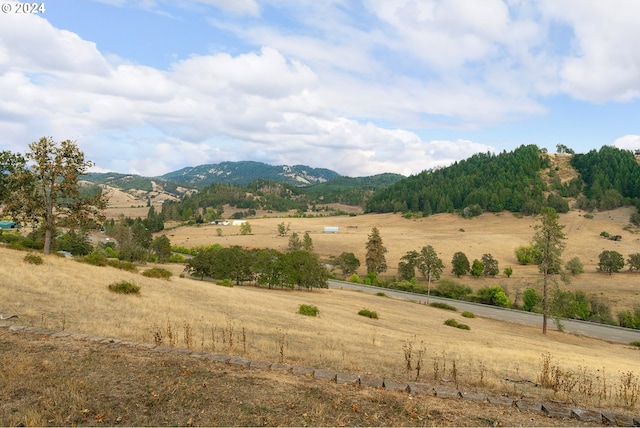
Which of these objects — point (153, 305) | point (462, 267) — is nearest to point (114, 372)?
point (153, 305)

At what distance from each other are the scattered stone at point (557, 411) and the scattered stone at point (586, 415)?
12cm

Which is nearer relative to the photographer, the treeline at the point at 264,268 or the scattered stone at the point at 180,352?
the scattered stone at the point at 180,352

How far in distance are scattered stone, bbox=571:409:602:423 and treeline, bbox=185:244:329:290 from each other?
53512 millimetres

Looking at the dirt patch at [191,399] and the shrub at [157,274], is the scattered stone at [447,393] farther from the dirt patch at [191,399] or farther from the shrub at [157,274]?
the shrub at [157,274]

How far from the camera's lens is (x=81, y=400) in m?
9.00

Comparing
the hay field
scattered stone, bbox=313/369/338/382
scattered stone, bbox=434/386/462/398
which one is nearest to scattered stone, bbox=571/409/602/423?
scattered stone, bbox=434/386/462/398

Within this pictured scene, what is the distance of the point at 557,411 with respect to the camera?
34.3ft

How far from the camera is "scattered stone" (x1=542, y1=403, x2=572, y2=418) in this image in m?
10.3

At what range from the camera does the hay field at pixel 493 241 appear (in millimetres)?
86000

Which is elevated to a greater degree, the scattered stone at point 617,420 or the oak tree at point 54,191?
the oak tree at point 54,191

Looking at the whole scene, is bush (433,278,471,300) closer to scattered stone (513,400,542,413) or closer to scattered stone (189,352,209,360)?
scattered stone (513,400,542,413)

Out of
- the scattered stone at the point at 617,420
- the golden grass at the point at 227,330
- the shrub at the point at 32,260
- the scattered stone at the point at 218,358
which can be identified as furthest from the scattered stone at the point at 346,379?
the shrub at the point at 32,260

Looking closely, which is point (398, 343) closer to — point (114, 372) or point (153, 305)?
point (153, 305)

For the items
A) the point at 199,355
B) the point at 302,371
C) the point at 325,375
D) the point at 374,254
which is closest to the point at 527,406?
the point at 325,375
